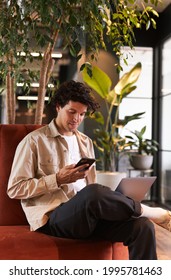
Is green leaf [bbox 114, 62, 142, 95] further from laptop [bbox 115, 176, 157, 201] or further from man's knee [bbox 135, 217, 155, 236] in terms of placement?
man's knee [bbox 135, 217, 155, 236]

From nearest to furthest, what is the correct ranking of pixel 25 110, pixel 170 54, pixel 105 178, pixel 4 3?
pixel 4 3 → pixel 105 178 → pixel 170 54 → pixel 25 110

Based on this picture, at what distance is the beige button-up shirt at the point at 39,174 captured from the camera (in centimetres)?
166

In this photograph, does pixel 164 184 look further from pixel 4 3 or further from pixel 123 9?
pixel 4 3

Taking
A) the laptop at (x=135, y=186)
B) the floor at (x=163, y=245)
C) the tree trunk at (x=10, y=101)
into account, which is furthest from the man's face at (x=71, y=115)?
→ the floor at (x=163, y=245)

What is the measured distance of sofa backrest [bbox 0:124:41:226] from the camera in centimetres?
185

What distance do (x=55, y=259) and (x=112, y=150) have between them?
9.16 ft

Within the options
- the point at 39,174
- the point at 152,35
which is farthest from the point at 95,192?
the point at 152,35

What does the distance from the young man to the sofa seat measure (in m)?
0.04

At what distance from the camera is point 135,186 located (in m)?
1.58

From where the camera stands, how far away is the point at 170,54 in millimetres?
5012

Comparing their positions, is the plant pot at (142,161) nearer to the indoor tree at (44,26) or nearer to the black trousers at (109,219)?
the indoor tree at (44,26)

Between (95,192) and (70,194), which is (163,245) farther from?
(95,192)

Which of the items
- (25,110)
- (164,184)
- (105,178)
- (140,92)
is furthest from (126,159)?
(25,110)

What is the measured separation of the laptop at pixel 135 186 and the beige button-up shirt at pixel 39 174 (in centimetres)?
31
